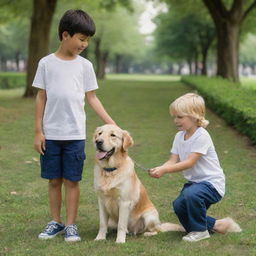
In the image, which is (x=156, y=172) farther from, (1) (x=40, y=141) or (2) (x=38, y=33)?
(2) (x=38, y=33)

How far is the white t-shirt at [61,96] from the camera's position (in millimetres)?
4836

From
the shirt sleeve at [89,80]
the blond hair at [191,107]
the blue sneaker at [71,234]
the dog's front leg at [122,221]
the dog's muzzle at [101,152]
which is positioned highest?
the shirt sleeve at [89,80]

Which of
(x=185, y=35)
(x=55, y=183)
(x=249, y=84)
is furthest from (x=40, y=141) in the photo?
(x=185, y=35)

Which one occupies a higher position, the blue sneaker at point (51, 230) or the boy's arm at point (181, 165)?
the boy's arm at point (181, 165)

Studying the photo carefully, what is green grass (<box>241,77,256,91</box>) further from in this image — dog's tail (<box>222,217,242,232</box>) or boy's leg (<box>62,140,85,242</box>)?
boy's leg (<box>62,140,85,242</box>)

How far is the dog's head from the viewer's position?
461 centimetres

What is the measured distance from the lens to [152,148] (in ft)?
35.2

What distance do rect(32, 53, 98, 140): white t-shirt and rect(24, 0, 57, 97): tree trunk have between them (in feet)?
57.7

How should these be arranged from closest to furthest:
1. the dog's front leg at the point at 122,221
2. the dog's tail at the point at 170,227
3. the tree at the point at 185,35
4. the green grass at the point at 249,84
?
the dog's front leg at the point at 122,221
the dog's tail at the point at 170,227
the green grass at the point at 249,84
the tree at the point at 185,35

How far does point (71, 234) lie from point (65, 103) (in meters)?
1.29

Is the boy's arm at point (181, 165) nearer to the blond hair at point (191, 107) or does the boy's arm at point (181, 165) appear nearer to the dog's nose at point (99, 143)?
the blond hair at point (191, 107)

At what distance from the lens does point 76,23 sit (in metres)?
4.66

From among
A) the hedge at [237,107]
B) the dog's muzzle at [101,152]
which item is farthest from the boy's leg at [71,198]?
the hedge at [237,107]

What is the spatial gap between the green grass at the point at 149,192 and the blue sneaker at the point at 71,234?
0.26 feet
